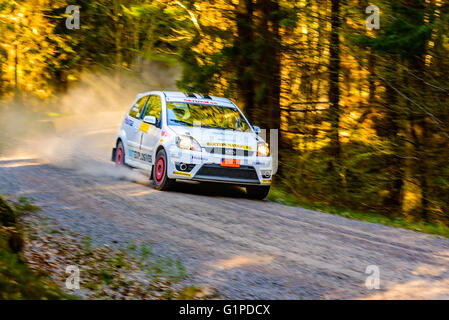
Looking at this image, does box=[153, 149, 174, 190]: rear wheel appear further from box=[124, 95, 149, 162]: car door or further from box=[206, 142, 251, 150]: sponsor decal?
box=[124, 95, 149, 162]: car door

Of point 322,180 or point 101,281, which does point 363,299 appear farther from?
point 322,180

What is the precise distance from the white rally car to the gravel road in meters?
0.44

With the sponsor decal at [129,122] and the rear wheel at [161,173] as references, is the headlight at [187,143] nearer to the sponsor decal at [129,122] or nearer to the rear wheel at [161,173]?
the rear wheel at [161,173]

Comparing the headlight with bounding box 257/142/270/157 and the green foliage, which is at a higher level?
the headlight with bounding box 257/142/270/157

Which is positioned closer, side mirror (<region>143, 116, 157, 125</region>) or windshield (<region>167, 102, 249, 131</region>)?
side mirror (<region>143, 116, 157, 125</region>)

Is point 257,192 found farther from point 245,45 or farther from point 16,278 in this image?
point 16,278

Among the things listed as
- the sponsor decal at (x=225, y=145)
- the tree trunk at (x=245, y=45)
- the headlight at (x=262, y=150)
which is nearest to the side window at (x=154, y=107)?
the sponsor decal at (x=225, y=145)

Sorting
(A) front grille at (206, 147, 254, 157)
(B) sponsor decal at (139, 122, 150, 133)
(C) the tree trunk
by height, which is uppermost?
(C) the tree trunk

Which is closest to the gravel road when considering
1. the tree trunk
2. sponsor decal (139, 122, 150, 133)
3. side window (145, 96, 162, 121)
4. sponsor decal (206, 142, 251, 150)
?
sponsor decal (206, 142, 251, 150)

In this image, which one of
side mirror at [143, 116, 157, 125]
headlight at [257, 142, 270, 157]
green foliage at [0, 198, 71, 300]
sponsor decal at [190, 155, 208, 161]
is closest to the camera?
green foliage at [0, 198, 71, 300]

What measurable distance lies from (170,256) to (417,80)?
982 centimetres

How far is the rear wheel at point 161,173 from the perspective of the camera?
11.3m

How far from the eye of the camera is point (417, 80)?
14.6 m

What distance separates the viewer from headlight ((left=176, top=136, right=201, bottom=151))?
11.1 m
